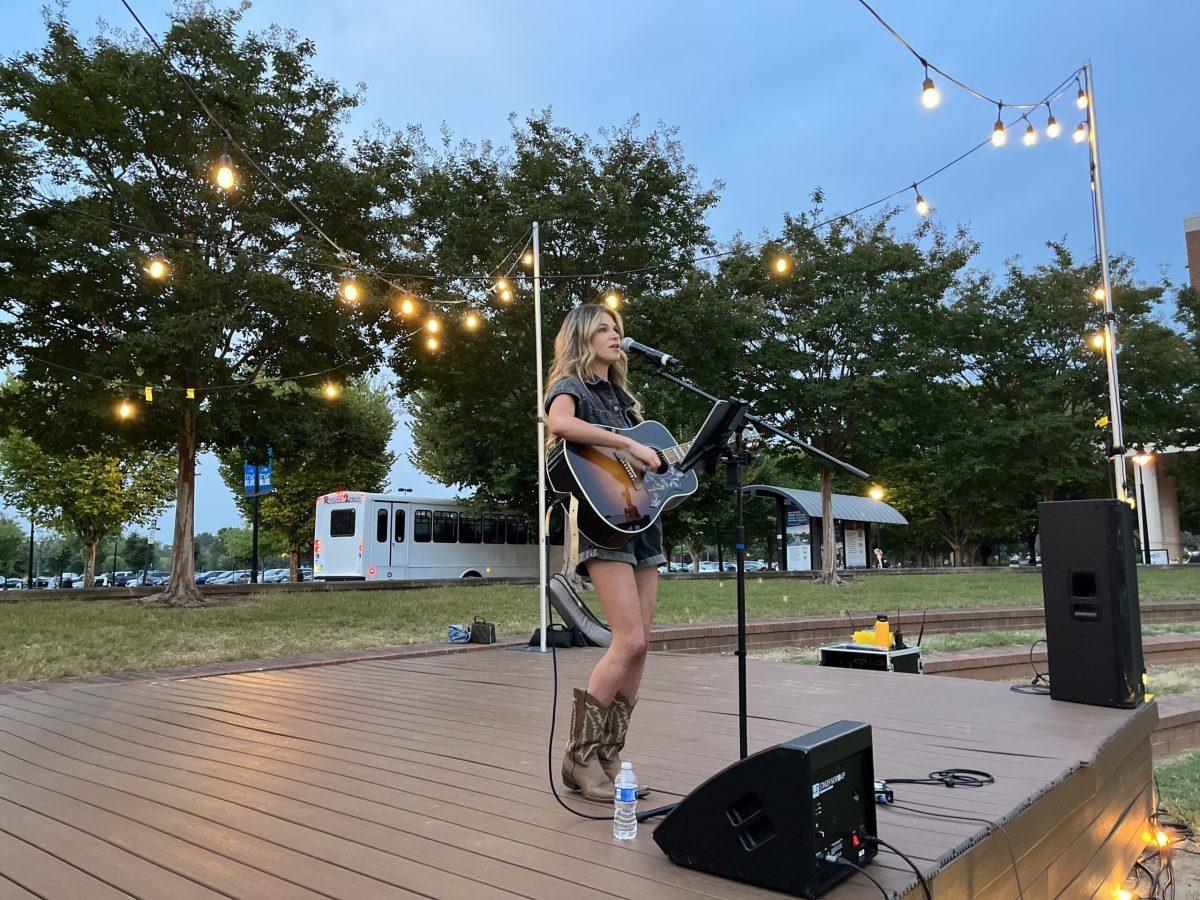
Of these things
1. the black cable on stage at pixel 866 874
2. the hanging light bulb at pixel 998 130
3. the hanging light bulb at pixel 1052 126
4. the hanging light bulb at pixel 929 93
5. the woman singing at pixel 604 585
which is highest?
the hanging light bulb at pixel 1052 126

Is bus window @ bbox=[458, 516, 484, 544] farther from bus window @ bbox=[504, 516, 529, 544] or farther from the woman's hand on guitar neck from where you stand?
the woman's hand on guitar neck

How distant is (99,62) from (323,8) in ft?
18.2

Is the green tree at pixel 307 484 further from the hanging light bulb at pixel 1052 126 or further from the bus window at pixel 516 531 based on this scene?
the hanging light bulb at pixel 1052 126

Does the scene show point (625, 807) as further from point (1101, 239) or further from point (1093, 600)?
point (1101, 239)

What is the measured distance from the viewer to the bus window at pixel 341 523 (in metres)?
20.7

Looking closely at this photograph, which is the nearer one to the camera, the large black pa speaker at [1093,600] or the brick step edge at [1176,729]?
the large black pa speaker at [1093,600]

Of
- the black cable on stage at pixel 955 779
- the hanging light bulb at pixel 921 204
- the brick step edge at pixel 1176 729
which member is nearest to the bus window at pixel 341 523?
the hanging light bulb at pixel 921 204

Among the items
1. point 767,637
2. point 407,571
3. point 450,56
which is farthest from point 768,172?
point 767,637

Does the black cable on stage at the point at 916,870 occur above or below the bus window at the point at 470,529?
below

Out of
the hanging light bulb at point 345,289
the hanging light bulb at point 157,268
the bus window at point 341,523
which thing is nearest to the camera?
the hanging light bulb at point 157,268

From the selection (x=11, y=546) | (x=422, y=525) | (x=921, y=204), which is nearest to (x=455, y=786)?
(x=921, y=204)

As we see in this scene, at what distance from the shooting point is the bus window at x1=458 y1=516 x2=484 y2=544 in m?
22.9

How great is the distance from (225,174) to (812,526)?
23.4 meters

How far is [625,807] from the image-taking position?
2.17 m
